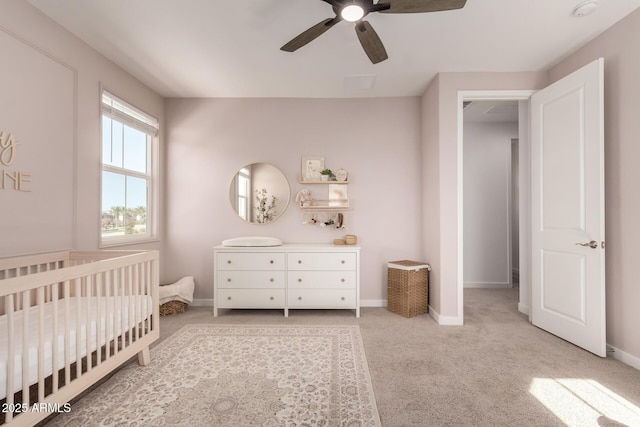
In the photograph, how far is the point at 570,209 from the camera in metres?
2.43

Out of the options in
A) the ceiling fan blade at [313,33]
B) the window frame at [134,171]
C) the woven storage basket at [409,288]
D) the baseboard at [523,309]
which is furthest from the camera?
the baseboard at [523,309]

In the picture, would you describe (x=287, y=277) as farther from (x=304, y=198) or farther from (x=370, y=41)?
(x=370, y=41)

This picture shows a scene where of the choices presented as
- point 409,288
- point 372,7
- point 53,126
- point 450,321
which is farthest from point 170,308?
point 372,7

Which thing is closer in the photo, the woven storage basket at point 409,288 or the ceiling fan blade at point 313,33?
the ceiling fan blade at point 313,33

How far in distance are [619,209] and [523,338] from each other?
49.2 inches

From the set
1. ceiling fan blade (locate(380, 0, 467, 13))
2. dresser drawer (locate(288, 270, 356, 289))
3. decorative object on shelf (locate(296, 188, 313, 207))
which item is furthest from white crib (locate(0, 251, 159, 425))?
ceiling fan blade (locate(380, 0, 467, 13))

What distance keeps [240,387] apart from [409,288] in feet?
6.34

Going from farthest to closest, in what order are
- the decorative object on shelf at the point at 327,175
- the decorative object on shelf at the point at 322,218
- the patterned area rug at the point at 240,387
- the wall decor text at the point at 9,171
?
the decorative object on shelf at the point at 322,218
the decorative object on shelf at the point at 327,175
the wall decor text at the point at 9,171
the patterned area rug at the point at 240,387

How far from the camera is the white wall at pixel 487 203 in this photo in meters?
4.46

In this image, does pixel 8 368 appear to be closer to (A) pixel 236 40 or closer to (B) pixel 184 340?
(B) pixel 184 340

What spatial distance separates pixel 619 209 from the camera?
7.20 feet

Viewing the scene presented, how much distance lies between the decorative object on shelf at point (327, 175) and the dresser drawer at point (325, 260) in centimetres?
91

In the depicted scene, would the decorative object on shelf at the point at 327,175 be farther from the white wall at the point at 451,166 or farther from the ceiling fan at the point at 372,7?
the ceiling fan at the point at 372,7

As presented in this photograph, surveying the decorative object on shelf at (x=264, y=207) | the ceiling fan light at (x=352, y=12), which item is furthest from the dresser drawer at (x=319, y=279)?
the ceiling fan light at (x=352, y=12)
